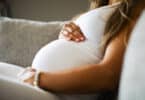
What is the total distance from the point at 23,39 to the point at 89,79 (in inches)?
33.1

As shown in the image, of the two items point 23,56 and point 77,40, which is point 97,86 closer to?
point 77,40

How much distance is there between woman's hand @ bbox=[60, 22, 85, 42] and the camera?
4.07ft

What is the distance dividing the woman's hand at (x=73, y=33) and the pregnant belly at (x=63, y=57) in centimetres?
4

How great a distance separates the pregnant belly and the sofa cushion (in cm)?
42

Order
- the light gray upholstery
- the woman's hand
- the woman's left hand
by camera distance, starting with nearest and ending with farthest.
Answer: the light gray upholstery, the woman's left hand, the woman's hand

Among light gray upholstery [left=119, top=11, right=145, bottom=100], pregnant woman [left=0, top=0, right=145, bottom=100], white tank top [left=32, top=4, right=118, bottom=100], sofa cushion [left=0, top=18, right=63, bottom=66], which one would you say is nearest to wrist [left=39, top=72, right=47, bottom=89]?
pregnant woman [left=0, top=0, right=145, bottom=100]

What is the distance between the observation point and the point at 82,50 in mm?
1164

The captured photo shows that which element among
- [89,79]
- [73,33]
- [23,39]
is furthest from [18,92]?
[23,39]

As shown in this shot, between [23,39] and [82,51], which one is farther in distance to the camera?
[23,39]

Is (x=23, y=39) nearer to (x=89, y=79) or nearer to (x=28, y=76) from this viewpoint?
(x=28, y=76)

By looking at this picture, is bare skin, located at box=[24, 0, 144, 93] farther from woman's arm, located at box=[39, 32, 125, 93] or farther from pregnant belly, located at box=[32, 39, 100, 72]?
pregnant belly, located at box=[32, 39, 100, 72]

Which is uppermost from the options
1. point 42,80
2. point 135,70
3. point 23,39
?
point 135,70

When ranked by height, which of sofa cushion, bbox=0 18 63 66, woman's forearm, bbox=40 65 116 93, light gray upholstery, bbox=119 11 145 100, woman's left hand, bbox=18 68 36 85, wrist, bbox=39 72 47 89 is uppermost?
light gray upholstery, bbox=119 11 145 100

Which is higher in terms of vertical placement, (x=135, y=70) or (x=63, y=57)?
(x=135, y=70)
